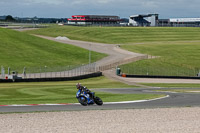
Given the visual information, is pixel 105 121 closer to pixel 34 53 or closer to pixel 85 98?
pixel 85 98

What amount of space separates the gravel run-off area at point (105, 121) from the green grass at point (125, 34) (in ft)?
373

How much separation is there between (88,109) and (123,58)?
65.3 meters

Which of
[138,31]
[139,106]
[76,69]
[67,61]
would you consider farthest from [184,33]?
[139,106]

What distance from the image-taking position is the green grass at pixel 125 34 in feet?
481

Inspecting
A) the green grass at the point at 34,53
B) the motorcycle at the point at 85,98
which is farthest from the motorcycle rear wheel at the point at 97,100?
the green grass at the point at 34,53

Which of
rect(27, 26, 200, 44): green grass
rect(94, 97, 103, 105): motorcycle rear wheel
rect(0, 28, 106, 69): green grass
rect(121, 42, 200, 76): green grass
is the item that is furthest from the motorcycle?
rect(27, 26, 200, 44): green grass

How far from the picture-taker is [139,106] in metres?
30.1

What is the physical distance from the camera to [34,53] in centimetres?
8894

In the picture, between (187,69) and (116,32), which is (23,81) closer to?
(187,69)

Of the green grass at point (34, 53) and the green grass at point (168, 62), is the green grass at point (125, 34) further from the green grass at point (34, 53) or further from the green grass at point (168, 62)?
the green grass at point (34, 53)

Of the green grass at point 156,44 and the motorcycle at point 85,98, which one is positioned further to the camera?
the green grass at point 156,44

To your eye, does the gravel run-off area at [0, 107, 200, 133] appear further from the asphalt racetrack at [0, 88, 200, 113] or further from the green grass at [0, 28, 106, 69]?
the green grass at [0, 28, 106, 69]

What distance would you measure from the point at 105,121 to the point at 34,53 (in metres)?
67.3

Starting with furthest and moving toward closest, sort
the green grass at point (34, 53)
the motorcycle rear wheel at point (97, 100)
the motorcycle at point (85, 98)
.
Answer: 1. the green grass at point (34, 53)
2. the motorcycle rear wheel at point (97, 100)
3. the motorcycle at point (85, 98)
